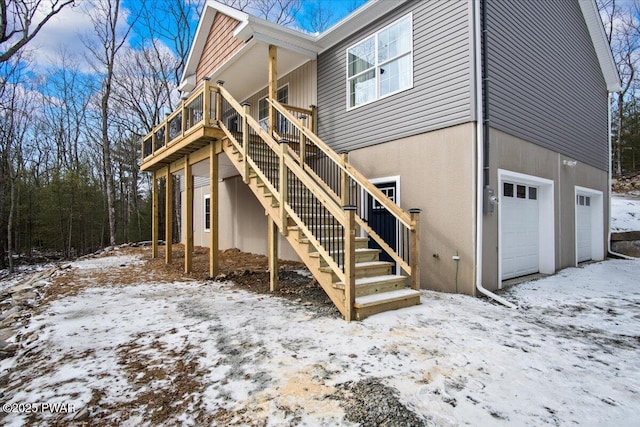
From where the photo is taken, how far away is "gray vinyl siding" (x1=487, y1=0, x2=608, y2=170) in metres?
5.83

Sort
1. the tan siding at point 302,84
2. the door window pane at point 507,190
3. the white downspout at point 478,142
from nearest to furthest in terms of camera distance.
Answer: the white downspout at point 478,142 < the door window pane at point 507,190 < the tan siding at point 302,84

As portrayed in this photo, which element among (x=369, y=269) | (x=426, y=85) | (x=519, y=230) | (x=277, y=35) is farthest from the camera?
(x=277, y=35)

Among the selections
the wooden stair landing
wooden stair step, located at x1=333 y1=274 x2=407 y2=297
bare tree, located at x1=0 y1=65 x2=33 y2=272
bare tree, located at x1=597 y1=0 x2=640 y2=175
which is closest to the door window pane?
the wooden stair landing

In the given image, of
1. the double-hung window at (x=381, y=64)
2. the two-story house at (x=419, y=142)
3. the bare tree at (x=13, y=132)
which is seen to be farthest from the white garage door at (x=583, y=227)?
the bare tree at (x=13, y=132)

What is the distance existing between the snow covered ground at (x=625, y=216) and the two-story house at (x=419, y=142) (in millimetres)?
1618

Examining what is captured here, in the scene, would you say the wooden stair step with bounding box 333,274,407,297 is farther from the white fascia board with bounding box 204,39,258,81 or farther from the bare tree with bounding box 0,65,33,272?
the bare tree with bounding box 0,65,33,272

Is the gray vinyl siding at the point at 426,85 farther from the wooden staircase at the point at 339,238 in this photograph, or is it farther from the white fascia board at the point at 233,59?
the white fascia board at the point at 233,59

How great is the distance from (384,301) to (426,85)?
3855 mm

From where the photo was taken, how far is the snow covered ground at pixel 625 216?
10.8m

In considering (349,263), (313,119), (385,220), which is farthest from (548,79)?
(349,263)

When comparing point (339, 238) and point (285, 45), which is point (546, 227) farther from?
point (285, 45)

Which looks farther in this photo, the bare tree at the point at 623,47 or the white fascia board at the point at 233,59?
the bare tree at the point at 623,47

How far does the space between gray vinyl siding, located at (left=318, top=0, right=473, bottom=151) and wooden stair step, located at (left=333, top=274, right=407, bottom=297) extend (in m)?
2.74

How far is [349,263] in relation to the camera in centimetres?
390
